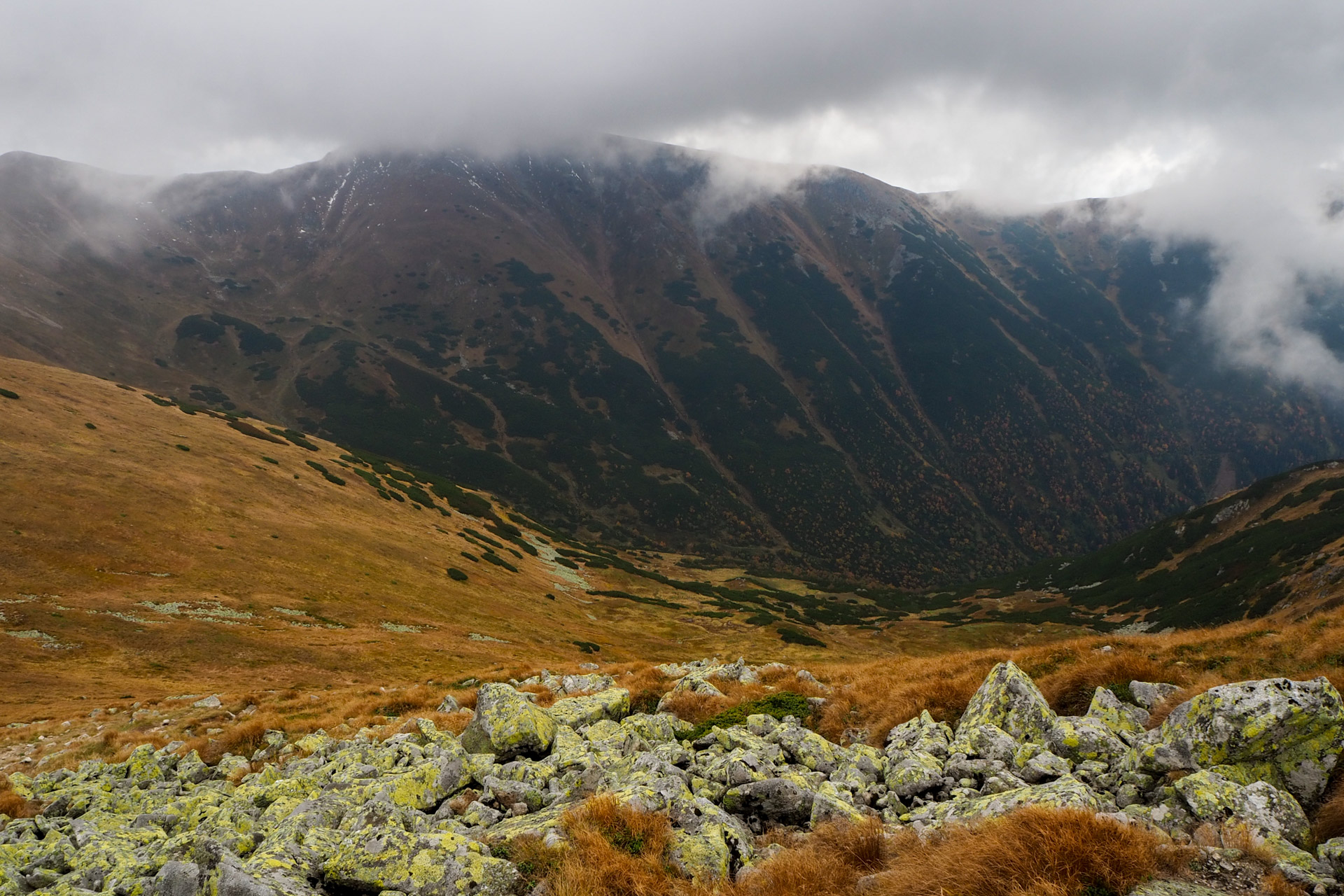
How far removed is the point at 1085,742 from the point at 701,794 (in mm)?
6155

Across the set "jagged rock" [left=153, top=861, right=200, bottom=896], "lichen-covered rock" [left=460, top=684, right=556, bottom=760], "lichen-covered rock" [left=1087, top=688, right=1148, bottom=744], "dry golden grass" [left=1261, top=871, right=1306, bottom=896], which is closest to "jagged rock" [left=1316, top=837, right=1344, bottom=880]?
"dry golden grass" [left=1261, top=871, right=1306, bottom=896]

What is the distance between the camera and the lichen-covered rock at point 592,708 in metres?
14.1

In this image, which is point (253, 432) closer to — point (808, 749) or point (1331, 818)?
point (808, 749)

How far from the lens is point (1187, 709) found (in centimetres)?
898

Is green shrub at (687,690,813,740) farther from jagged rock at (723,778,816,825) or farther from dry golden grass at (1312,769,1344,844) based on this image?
dry golden grass at (1312,769,1344,844)

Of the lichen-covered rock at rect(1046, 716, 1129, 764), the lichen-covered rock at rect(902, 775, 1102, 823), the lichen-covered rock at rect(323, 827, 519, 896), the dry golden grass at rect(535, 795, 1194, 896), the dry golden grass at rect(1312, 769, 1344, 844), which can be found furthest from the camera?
the lichen-covered rock at rect(1046, 716, 1129, 764)

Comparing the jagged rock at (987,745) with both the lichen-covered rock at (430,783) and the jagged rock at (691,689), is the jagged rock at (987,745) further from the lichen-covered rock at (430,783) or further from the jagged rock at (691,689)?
the lichen-covered rock at (430,783)

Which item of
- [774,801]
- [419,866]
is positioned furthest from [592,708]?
[419,866]

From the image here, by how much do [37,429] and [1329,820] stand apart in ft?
242

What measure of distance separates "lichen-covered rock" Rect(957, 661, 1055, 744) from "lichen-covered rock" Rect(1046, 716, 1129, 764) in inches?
10.7

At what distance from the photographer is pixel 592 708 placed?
14.9 meters

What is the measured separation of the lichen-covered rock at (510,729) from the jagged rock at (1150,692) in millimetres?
11708

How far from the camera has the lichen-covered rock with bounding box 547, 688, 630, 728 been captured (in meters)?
14.1

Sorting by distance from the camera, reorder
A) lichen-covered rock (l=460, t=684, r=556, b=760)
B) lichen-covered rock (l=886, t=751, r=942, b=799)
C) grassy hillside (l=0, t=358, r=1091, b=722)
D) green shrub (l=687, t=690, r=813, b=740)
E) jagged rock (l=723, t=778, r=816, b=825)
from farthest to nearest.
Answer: grassy hillside (l=0, t=358, r=1091, b=722)
green shrub (l=687, t=690, r=813, b=740)
lichen-covered rock (l=460, t=684, r=556, b=760)
lichen-covered rock (l=886, t=751, r=942, b=799)
jagged rock (l=723, t=778, r=816, b=825)
